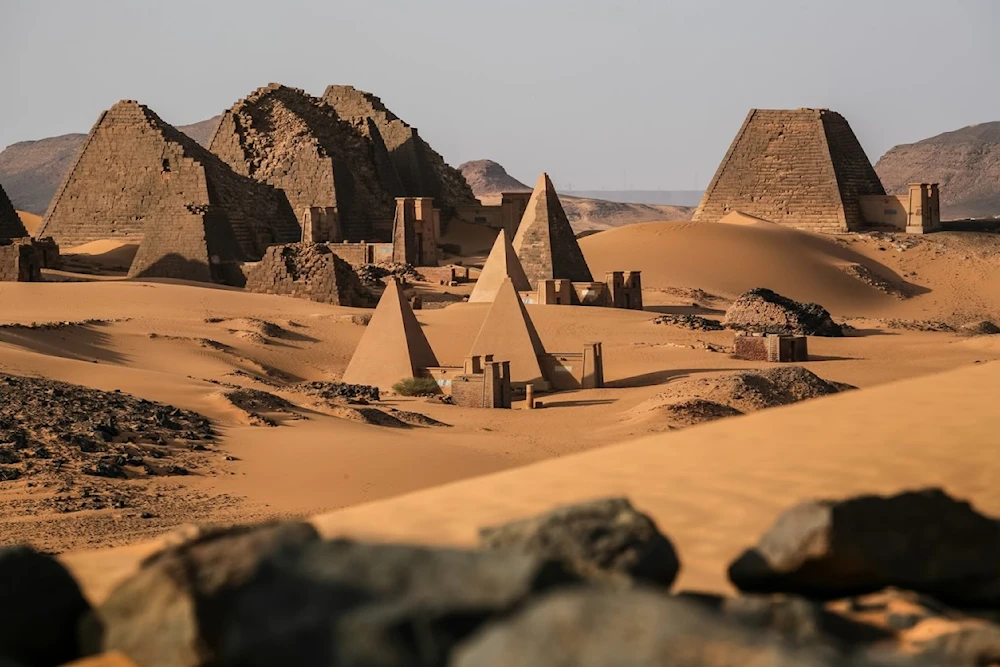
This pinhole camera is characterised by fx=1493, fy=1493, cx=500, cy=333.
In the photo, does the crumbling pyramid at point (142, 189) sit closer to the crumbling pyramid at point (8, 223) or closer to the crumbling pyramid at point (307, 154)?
the crumbling pyramid at point (307, 154)

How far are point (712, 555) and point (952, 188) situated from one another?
102697 millimetres

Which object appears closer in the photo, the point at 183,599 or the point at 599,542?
the point at 183,599

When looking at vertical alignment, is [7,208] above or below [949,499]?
above

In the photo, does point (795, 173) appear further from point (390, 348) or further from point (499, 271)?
point (390, 348)

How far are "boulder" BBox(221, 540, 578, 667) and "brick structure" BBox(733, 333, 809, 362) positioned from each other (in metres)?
18.3

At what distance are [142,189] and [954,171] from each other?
74294 mm

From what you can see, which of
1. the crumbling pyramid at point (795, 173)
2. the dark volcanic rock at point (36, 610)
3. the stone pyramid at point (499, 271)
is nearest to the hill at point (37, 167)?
the crumbling pyramid at point (795, 173)

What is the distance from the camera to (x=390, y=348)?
1989 cm

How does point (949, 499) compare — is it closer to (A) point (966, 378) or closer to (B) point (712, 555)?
(B) point (712, 555)

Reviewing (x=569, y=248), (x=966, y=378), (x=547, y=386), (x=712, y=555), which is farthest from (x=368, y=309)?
(x=712, y=555)

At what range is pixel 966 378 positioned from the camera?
9.86 metres

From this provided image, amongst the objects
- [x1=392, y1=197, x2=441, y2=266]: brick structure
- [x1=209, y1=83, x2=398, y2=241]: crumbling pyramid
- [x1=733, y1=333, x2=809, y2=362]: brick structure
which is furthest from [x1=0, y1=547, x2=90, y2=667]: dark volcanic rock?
[x1=209, y1=83, x2=398, y2=241]: crumbling pyramid

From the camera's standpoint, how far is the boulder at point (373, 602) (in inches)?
139

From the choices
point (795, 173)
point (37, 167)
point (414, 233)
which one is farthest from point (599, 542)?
point (37, 167)
